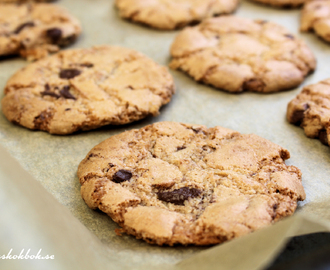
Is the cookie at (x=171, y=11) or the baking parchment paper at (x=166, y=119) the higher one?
the cookie at (x=171, y=11)

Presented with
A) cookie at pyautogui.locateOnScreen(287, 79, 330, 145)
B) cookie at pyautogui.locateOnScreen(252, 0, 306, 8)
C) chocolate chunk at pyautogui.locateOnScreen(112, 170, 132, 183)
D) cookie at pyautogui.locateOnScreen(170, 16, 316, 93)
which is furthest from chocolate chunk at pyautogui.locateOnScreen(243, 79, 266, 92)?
cookie at pyautogui.locateOnScreen(252, 0, 306, 8)

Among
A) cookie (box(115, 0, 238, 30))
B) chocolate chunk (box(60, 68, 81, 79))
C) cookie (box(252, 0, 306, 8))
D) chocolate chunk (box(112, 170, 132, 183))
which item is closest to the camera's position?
chocolate chunk (box(112, 170, 132, 183))

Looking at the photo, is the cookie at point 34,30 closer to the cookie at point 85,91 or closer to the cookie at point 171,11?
the cookie at point 85,91

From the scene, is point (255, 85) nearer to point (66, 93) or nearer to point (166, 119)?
point (166, 119)

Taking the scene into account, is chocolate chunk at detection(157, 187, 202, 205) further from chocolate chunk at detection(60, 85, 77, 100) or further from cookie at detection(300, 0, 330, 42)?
cookie at detection(300, 0, 330, 42)

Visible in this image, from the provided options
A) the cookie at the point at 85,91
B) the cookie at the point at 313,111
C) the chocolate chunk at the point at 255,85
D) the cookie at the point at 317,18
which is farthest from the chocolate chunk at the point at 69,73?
the cookie at the point at 317,18

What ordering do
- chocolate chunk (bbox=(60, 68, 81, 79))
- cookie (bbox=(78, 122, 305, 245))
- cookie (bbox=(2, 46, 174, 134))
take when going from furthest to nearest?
chocolate chunk (bbox=(60, 68, 81, 79))
cookie (bbox=(2, 46, 174, 134))
cookie (bbox=(78, 122, 305, 245))

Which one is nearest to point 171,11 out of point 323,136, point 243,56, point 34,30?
point 243,56
